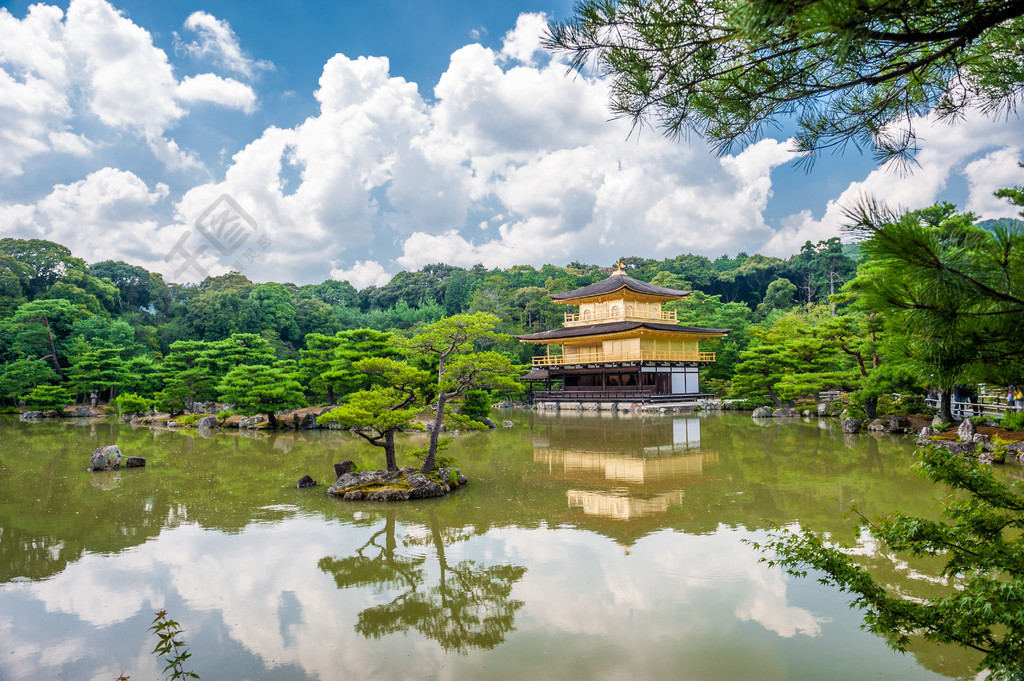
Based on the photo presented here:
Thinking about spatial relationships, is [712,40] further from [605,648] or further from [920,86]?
[605,648]

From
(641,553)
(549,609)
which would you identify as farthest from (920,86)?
(641,553)

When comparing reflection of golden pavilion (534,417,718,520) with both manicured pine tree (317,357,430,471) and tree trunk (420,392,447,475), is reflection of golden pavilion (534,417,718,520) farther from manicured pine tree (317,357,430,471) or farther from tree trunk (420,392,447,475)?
manicured pine tree (317,357,430,471)

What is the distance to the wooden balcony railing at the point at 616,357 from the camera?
80.9 feet

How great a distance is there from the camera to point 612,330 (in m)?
24.7

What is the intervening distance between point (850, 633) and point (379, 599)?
3057 millimetres

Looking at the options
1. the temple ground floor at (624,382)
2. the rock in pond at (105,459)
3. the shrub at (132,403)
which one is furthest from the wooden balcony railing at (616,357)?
the rock in pond at (105,459)

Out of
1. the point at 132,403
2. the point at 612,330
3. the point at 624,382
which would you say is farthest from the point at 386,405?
the point at 624,382

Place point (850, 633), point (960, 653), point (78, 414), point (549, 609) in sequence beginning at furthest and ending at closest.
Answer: point (78, 414), point (549, 609), point (850, 633), point (960, 653)

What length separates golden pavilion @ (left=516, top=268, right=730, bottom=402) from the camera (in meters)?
24.6

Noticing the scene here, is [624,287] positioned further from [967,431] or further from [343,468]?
[343,468]

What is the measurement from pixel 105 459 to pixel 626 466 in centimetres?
850

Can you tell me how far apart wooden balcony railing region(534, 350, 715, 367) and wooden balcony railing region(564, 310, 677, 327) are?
1793 mm

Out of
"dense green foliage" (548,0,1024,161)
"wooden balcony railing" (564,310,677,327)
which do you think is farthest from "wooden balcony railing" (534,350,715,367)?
"dense green foliage" (548,0,1024,161)

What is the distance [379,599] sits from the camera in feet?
13.9
